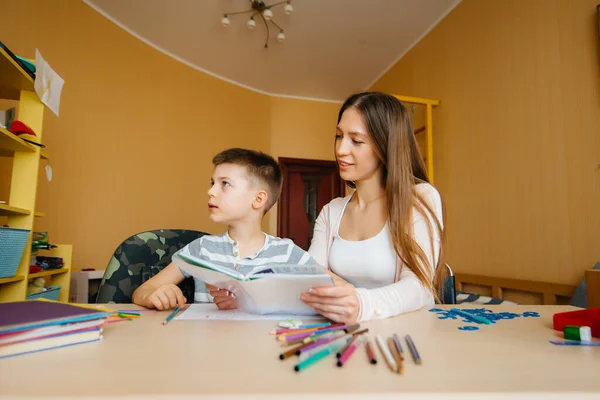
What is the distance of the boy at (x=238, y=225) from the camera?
1.12 m

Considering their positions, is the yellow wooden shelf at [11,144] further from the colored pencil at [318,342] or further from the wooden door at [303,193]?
the wooden door at [303,193]

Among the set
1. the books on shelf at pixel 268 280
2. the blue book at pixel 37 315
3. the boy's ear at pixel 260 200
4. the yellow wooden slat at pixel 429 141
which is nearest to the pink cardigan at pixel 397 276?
the books on shelf at pixel 268 280

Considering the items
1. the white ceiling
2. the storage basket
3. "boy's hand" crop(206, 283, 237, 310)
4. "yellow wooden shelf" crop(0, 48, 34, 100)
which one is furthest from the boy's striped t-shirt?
the white ceiling

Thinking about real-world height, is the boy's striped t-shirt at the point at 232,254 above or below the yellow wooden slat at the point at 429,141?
below

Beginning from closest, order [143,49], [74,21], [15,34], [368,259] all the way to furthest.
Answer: [368,259] < [15,34] < [74,21] < [143,49]

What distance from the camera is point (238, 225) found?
3.93 ft

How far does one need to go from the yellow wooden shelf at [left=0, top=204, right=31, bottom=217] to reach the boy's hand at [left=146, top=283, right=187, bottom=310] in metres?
0.88

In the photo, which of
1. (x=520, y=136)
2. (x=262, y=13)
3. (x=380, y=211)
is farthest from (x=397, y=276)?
(x=262, y=13)

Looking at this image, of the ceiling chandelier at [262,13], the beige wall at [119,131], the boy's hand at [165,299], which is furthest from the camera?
the ceiling chandelier at [262,13]

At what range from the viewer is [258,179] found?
1.31m

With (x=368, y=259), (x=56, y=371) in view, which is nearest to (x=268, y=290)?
(x=56, y=371)

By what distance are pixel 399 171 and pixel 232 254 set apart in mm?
584

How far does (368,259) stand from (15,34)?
2.48 meters

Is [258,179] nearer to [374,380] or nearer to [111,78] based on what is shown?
[374,380]
